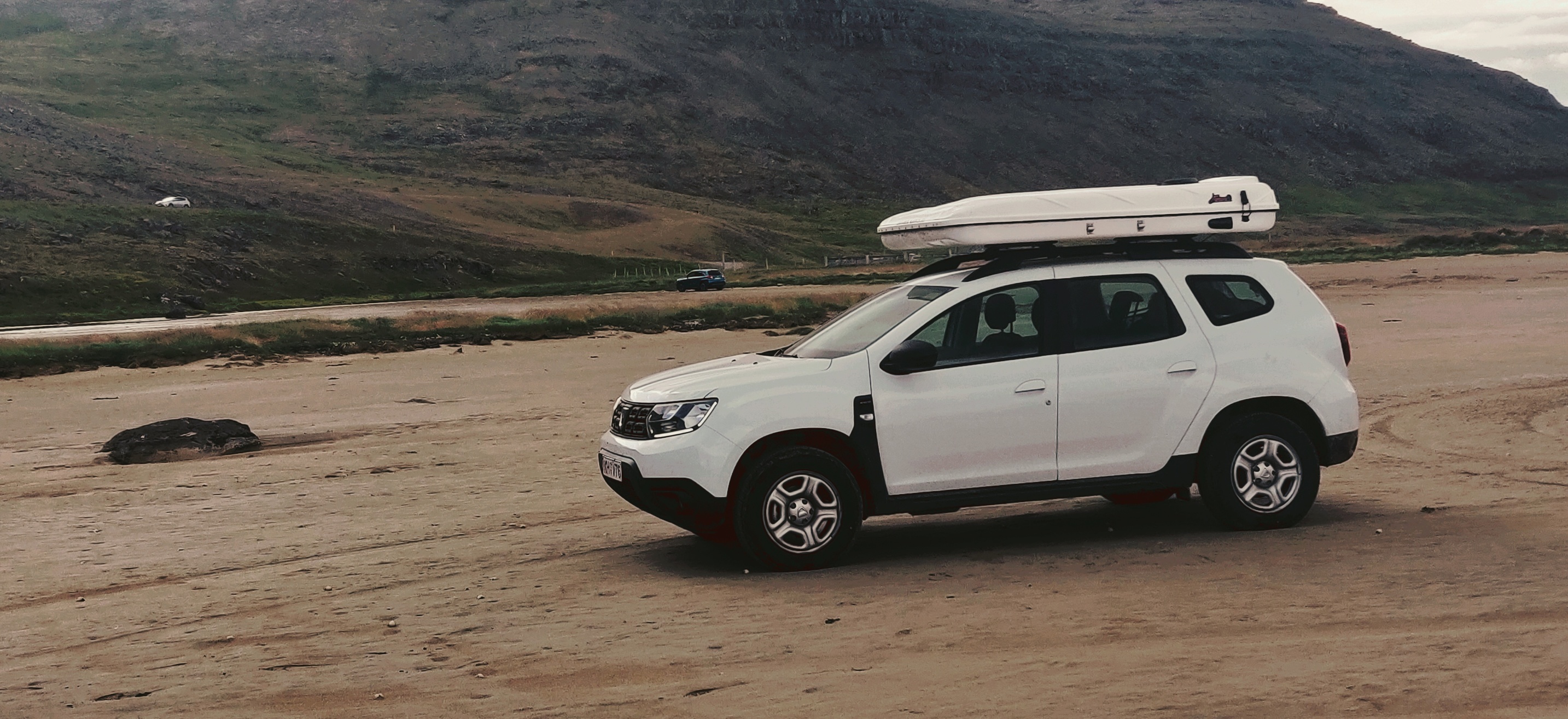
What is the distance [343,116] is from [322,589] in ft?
476

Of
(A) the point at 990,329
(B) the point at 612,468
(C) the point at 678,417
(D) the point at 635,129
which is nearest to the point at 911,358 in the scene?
(A) the point at 990,329

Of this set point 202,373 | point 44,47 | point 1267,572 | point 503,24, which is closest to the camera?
point 1267,572

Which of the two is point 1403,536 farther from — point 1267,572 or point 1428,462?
point 1428,462

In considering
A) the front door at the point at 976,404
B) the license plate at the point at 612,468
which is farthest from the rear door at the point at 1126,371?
the license plate at the point at 612,468

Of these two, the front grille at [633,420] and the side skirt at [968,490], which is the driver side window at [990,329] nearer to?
the side skirt at [968,490]

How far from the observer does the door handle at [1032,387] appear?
8570 mm

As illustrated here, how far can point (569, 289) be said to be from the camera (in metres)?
70.2

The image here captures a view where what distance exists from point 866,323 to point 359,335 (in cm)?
2520

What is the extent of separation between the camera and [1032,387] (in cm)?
859

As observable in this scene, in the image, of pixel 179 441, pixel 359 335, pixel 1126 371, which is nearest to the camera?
pixel 1126 371

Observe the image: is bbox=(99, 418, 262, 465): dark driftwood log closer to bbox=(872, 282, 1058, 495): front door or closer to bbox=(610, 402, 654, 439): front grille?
bbox=(610, 402, 654, 439): front grille

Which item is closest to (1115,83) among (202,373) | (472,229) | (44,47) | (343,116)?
(343,116)

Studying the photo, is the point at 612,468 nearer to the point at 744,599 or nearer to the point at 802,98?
the point at 744,599

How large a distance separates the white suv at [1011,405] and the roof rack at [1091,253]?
2 cm
